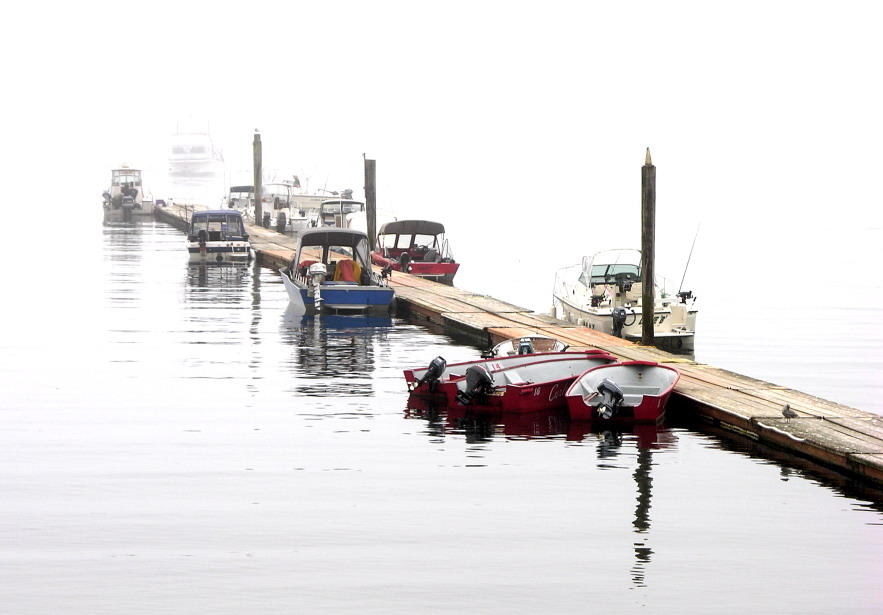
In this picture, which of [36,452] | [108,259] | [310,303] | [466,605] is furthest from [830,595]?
[108,259]

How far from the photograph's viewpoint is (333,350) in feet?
101

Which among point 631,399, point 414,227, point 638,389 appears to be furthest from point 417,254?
point 631,399

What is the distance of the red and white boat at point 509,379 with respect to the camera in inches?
885

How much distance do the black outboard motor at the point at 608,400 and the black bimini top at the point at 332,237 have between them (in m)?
17.6

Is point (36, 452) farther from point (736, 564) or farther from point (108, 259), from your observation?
point (108, 259)

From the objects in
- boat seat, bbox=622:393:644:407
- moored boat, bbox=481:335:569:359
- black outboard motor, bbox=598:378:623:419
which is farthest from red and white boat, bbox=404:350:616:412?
black outboard motor, bbox=598:378:623:419

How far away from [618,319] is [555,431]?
10188mm

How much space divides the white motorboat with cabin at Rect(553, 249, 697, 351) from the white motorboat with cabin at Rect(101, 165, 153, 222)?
6226 cm

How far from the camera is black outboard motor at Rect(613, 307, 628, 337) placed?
101 ft

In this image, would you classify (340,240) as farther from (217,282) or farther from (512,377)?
(512,377)

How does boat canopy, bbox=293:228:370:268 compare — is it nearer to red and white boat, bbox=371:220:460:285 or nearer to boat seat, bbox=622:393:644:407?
red and white boat, bbox=371:220:460:285

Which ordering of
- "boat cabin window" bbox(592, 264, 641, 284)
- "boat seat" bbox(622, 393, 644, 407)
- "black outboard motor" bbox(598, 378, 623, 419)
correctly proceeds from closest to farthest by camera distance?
"black outboard motor" bbox(598, 378, 623, 419), "boat seat" bbox(622, 393, 644, 407), "boat cabin window" bbox(592, 264, 641, 284)

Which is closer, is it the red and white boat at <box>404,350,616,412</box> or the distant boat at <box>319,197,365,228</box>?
the red and white boat at <box>404,350,616,412</box>

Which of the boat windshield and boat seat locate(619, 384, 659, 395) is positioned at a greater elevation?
the boat windshield
